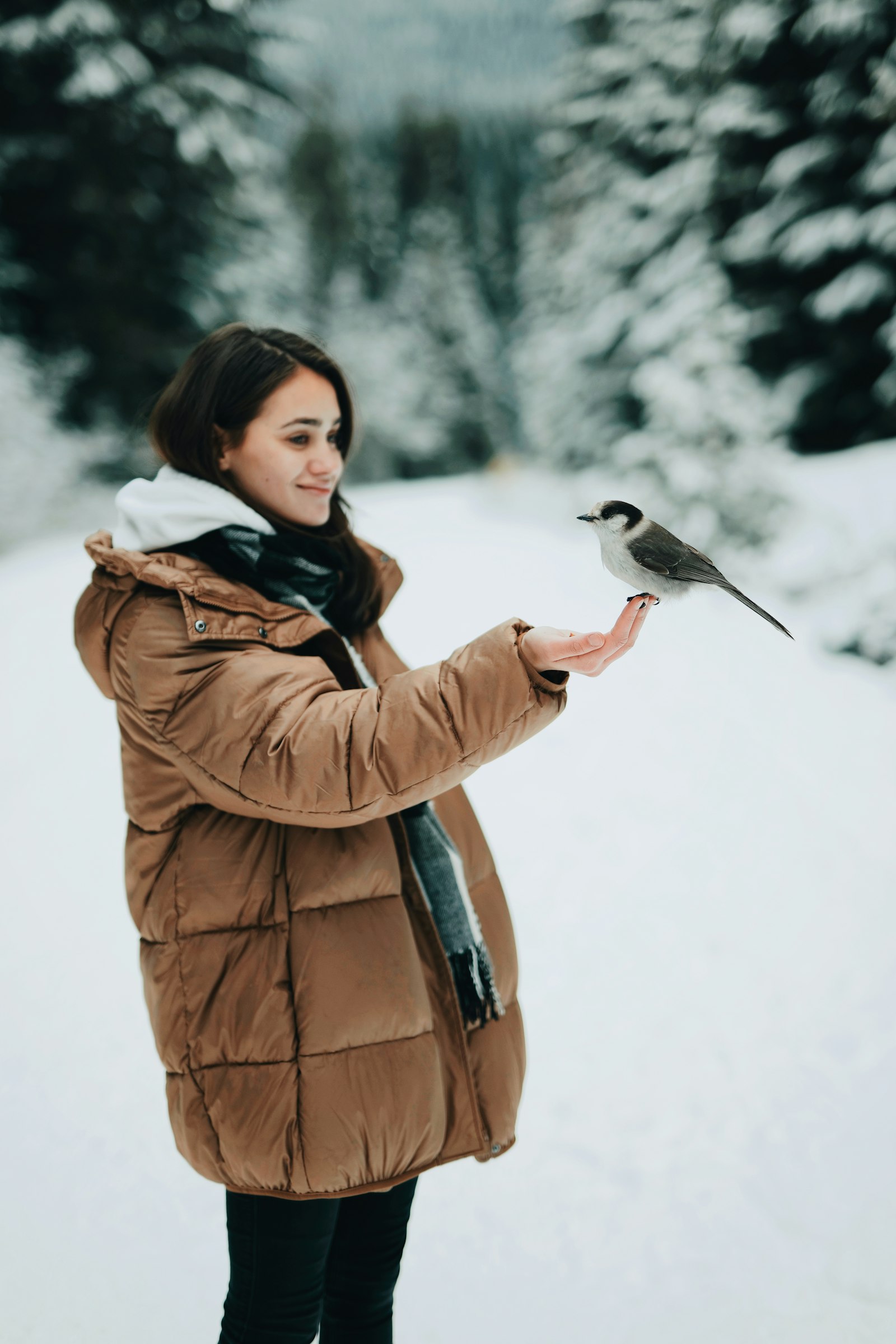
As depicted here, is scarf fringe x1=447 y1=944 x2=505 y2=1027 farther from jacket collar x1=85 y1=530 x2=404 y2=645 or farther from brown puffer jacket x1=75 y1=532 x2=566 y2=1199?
jacket collar x1=85 y1=530 x2=404 y2=645

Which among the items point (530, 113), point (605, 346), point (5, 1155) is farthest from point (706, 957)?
point (530, 113)

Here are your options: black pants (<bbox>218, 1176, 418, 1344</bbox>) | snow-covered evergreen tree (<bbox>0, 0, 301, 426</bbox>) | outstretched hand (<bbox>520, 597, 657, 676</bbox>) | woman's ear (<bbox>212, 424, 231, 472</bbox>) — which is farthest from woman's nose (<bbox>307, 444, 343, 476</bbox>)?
snow-covered evergreen tree (<bbox>0, 0, 301, 426</bbox>)

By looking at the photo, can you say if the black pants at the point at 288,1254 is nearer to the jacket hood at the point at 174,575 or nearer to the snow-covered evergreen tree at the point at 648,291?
the jacket hood at the point at 174,575

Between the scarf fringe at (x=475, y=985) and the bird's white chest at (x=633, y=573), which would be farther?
the scarf fringe at (x=475, y=985)

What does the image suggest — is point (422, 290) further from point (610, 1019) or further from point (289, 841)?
point (289, 841)

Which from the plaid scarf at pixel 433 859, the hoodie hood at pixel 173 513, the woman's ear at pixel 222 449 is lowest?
the plaid scarf at pixel 433 859

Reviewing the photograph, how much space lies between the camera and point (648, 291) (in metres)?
6.31

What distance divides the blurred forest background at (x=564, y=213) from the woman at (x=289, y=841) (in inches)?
135

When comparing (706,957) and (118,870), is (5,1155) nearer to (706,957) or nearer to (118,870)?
(118,870)

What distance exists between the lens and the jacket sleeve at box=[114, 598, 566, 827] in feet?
2.63

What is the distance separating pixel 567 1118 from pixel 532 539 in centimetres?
290

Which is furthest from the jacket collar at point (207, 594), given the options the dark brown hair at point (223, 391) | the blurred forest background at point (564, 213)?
the blurred forest background at point (564, 213)

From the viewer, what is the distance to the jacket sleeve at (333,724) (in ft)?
2.63

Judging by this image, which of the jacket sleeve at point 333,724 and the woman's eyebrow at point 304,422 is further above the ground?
the woman's eyebrow at point 304,422
